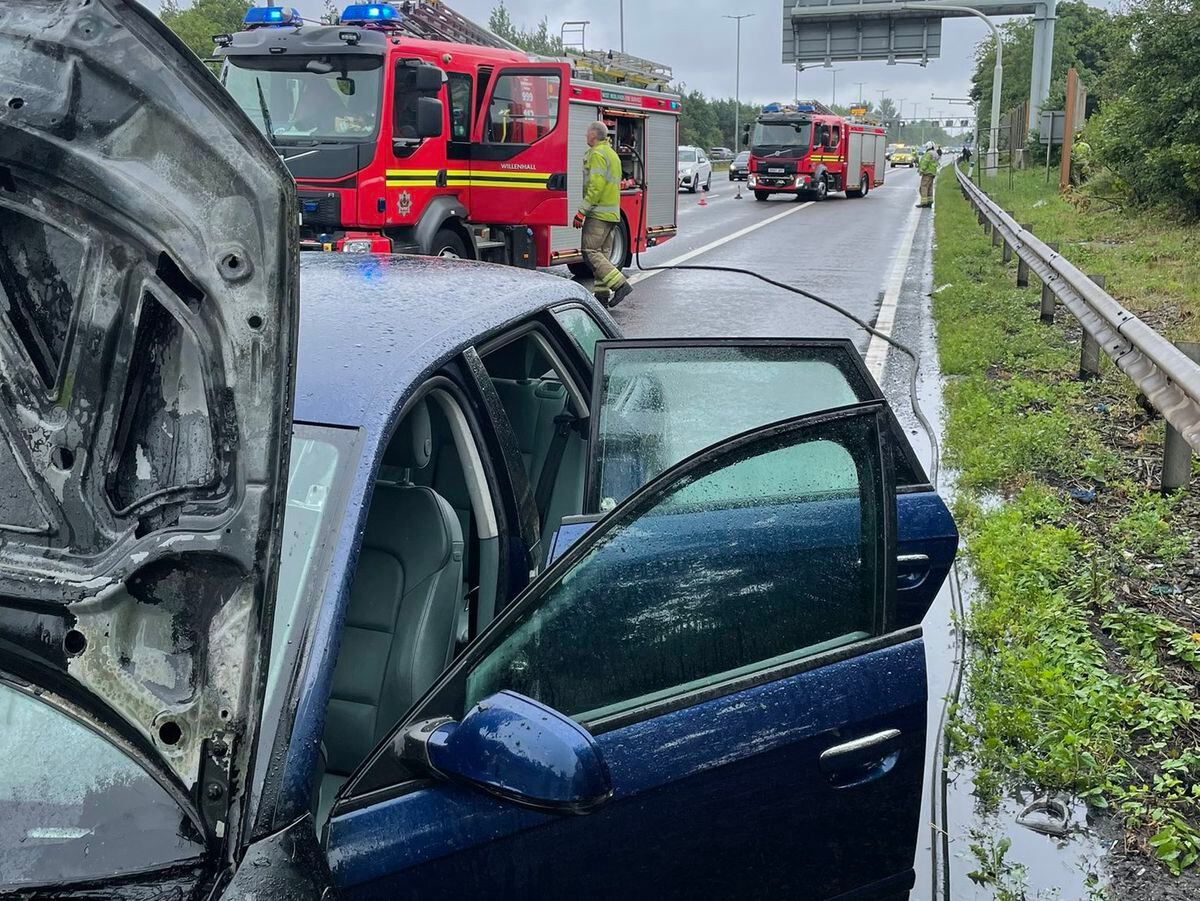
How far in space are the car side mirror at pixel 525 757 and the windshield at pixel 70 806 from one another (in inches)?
15.2

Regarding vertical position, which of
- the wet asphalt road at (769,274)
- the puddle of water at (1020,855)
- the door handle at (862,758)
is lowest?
the puddle of water at (1020,855)

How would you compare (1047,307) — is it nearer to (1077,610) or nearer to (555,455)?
(1077,610)

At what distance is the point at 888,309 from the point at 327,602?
1168 cm

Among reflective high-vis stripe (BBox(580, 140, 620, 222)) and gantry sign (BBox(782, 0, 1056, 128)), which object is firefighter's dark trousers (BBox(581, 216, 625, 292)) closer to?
reflective high-vis stripe (BBox(580, 140, 620, 222))

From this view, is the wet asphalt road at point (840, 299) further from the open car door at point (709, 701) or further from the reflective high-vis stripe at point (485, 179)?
the reflective high-vis stripe at point (485, 179)

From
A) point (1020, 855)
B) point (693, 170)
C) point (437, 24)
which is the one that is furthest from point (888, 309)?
point (693, 170)

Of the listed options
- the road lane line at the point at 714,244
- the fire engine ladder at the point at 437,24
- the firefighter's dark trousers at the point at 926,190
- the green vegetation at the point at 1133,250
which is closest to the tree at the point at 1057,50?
the firefighter's dark trousers at the point at 926,190

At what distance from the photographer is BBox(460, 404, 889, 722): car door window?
2.04 m

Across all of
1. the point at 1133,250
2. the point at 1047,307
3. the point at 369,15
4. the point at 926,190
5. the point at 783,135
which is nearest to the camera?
the point at 1047,307

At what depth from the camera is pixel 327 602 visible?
2014 millimetres

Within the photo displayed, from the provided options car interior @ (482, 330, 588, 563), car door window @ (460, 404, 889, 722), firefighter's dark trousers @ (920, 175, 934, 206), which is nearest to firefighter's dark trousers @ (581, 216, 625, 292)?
car interior @ (482, 330, 588, 563)

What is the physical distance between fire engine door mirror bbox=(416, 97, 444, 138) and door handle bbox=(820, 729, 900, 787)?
34.1ft

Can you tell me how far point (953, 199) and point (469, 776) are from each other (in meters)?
33.2

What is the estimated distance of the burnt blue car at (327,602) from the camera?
1.62 metres
